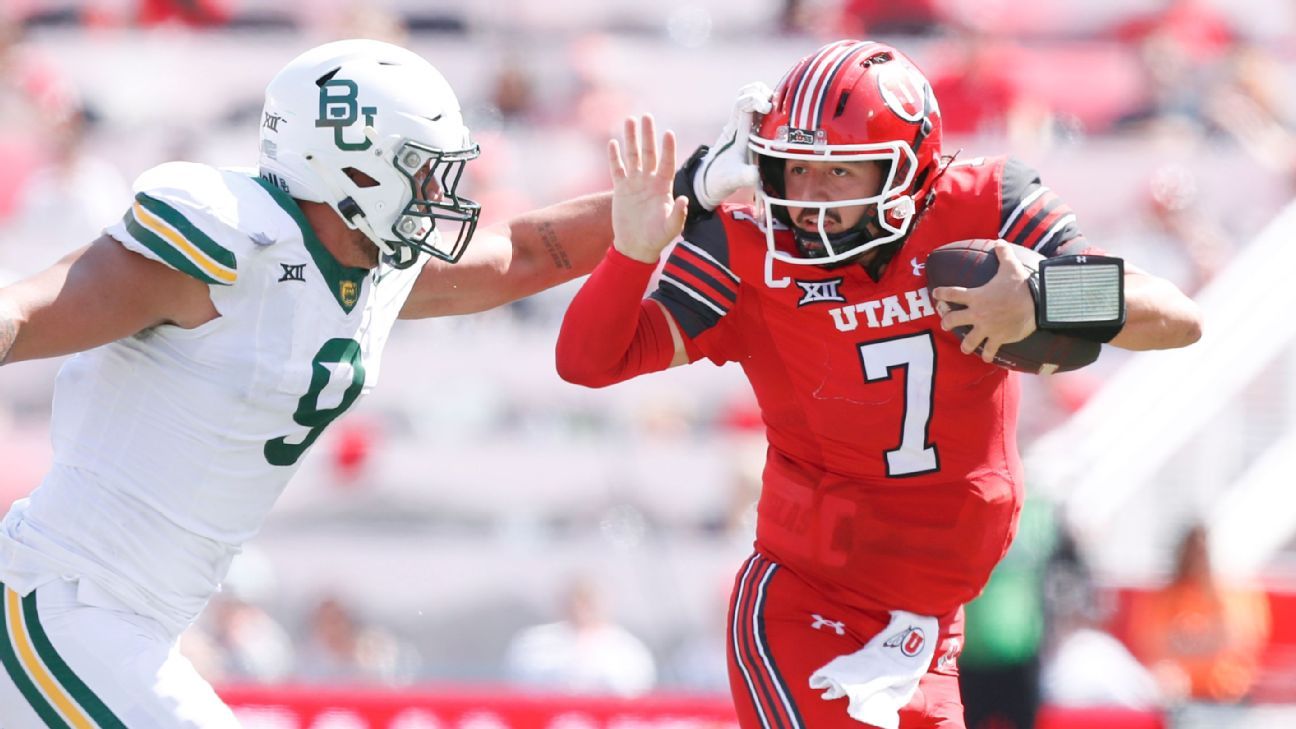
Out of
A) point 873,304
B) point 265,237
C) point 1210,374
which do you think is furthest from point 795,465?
point 1210,374

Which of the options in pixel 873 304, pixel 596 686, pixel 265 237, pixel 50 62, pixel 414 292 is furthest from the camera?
pixel 50 62

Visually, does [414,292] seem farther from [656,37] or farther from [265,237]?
[656,37]

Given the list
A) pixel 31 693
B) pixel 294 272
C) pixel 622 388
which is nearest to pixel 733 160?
pixel 294 272

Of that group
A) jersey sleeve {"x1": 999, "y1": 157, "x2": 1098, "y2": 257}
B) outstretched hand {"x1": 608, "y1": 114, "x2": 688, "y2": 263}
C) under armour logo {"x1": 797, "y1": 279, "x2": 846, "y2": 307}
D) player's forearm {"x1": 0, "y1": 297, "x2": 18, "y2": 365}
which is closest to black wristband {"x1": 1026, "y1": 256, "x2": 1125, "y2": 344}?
jersey sleeve {"x1": 999, "y1": 157, "x2": 1098, "y2": 257}

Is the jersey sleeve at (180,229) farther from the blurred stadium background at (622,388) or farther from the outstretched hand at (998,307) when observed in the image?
the blurred stadium background at (622,388)

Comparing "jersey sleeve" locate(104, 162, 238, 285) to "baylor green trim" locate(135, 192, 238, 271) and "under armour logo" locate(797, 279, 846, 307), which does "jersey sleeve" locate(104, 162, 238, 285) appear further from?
"under armour logo" locate(797, 279, 846, 307)

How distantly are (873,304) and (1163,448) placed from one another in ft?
13.9

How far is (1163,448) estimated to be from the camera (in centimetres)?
737

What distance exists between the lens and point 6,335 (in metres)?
2.90

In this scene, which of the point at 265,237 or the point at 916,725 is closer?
the point at 265,237

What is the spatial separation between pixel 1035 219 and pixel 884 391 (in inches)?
17.7

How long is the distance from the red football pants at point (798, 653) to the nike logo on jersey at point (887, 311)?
548 millimetres

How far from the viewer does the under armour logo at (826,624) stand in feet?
11.7

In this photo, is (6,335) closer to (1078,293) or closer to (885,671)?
(885,671)
